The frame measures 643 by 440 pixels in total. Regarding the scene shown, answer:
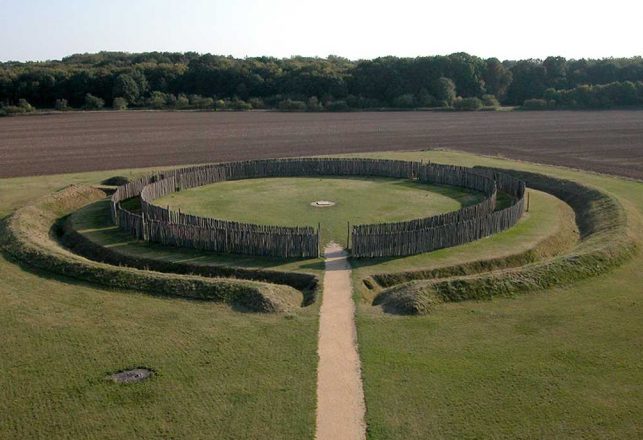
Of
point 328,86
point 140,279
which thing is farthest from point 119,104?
point 140,279

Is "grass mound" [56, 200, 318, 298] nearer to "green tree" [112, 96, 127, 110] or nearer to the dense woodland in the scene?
the dense woodland

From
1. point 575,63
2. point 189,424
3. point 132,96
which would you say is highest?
point 575,63

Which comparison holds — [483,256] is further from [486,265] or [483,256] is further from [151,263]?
[151,263]

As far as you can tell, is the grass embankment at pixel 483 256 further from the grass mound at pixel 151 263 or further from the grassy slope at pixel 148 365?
the grassy slope at pixel 148 365

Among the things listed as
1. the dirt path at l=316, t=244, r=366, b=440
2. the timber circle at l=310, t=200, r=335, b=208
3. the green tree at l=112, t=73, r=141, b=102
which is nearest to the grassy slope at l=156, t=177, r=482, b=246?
the timber circle at l=310, t=200, r=335, b=208

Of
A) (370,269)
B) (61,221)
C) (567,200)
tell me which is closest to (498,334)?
(370,269)

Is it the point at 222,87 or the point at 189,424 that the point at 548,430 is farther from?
the point at 222,87

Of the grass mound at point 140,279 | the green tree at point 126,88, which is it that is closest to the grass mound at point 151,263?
the grass mound at point 140,279

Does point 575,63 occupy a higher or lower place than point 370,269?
higher
